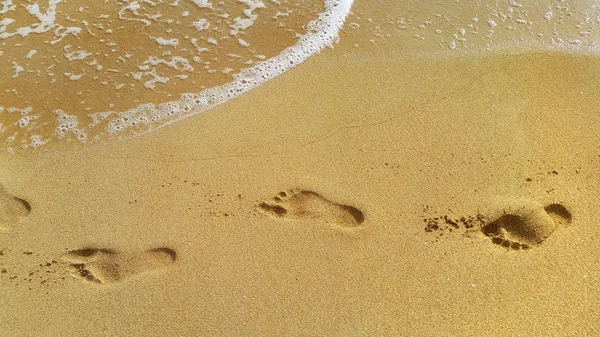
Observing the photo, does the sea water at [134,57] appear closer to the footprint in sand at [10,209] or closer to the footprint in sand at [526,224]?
the footprint in sand at [10,209]

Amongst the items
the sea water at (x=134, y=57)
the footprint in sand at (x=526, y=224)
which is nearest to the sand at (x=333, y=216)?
the footprint in sand at (x=526, y=224)

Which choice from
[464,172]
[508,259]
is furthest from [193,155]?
[508,259]

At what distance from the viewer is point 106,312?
2654 mm

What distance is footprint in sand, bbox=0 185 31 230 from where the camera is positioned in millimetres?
3000

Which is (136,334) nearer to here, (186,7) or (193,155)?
(193,155)

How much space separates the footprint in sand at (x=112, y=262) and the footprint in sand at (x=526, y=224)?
2.10 metres

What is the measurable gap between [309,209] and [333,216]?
0.56ft

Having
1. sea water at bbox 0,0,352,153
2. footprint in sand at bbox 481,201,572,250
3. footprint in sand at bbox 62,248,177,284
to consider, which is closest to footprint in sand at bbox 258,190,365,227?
footprint in sand at bbox 62,248,177,284

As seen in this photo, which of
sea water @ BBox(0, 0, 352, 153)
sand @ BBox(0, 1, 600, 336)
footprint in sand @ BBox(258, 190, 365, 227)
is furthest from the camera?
sea water @ BBox(0, 0, 352, 153)

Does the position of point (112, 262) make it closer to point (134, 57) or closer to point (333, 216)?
point (333, 216)

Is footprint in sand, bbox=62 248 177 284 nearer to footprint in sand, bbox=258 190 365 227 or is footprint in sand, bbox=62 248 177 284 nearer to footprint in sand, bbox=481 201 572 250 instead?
footprint in sand, bbox=258 190 365 227

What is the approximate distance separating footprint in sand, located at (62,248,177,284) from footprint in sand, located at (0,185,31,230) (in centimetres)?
50

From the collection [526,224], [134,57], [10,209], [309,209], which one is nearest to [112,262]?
[10,209]

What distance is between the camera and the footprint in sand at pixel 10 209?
300cm
